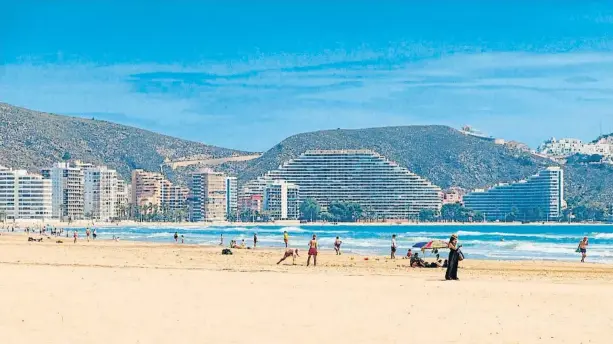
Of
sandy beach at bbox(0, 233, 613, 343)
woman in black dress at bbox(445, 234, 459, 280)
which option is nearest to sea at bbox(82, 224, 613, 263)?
woman in black dress at bbox(445, 234, 459, 280)

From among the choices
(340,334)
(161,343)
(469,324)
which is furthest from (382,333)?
(161,343)

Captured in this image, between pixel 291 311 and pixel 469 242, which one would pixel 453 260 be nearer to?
pixel 291 311

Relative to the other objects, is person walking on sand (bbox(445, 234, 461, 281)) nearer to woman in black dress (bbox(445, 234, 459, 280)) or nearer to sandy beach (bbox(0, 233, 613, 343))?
woman in black dress (bbox(445, 234, 459, 280))

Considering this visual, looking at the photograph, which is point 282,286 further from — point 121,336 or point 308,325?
point 121,336

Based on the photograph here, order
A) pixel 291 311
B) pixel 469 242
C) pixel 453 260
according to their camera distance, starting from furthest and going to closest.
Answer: pixel 469 242
pixel 453 260
pixel 291 311

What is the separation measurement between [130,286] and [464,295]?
6.40m

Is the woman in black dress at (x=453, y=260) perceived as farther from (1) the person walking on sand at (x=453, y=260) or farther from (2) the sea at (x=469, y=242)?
(2) the sea at (x=469, y=242)

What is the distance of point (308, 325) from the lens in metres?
13.2

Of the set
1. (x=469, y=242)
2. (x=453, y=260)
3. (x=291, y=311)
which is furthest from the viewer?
(x=469, y=242)

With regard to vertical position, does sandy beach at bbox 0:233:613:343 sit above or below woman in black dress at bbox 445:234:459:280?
below

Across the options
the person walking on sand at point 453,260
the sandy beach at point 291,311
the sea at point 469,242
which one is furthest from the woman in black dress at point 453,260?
the sea at point 469,242

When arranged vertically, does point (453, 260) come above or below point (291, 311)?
above

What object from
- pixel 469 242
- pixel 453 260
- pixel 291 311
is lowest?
pixel 469 242

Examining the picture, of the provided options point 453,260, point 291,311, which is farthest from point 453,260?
point 291,311
